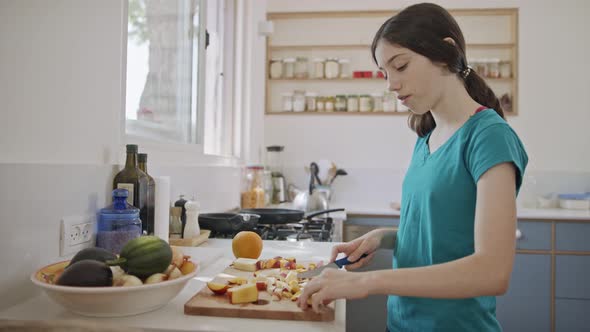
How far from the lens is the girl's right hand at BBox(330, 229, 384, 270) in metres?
1.20

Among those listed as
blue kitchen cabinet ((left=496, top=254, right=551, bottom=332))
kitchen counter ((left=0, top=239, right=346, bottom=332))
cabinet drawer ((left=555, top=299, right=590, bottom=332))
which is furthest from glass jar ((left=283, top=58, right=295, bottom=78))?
kitchen counter ((left=0, top=239, right=346, bottom=332))

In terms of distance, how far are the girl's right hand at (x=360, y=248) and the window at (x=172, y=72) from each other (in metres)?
0.80

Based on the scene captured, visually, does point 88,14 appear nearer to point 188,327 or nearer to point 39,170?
point 39,170

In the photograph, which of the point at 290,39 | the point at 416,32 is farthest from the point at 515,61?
the point at 416,32

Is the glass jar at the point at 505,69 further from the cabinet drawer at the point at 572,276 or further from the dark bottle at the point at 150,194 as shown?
the dark bottle at the point at 150,194

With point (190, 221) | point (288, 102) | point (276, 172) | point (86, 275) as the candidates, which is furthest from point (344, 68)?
point (86, 275)

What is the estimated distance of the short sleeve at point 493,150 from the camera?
2.74 ft

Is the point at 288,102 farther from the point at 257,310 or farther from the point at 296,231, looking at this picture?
the point at 257,310

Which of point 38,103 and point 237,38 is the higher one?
point 237,38

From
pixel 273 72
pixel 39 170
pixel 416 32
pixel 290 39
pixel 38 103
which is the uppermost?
pixel 290 39

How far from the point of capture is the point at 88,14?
3.79 feet

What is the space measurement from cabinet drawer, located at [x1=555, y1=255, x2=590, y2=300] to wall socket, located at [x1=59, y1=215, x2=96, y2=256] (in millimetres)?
2847

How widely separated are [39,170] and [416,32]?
86 cm

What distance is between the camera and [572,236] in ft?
9.67
